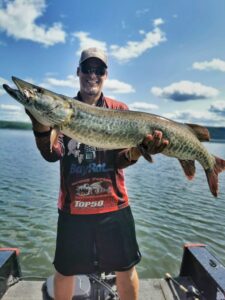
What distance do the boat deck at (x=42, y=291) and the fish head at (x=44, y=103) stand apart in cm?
264

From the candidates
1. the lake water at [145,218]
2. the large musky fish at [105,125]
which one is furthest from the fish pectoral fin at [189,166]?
the lake water at [145,218]

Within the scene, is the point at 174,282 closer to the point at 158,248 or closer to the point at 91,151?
the point at 91,151

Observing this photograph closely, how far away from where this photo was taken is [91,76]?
3631 millimetres

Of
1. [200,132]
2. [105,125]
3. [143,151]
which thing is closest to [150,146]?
[143,151]

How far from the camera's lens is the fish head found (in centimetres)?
306

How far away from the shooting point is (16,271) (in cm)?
496

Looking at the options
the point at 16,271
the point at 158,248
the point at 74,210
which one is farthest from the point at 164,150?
the point at 158,248

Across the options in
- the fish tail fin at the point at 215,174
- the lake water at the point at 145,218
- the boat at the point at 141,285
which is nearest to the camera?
the fish tail fin at the point at 215,174

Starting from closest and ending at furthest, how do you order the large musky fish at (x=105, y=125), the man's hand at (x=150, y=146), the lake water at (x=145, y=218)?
1. the large musky fish at (x=105, y=125)
2. the man's hand at (x=150, y=146)
3. the lake water at (x=145, y=218)

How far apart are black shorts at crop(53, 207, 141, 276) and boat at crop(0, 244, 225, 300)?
3.68 ft

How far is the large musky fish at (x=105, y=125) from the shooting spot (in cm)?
313

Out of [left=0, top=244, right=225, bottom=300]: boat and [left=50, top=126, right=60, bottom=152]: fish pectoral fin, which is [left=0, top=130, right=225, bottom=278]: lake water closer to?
[left=0, top=244, right=225, bottom=300]: boat

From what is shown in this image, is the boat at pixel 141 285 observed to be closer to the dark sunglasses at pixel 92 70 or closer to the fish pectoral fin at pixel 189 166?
the fish pectoral fin at pixel 189 166

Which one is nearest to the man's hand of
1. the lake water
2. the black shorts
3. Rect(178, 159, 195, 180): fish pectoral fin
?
Rect(178, 159, 195, 180): fish pectoral fin
